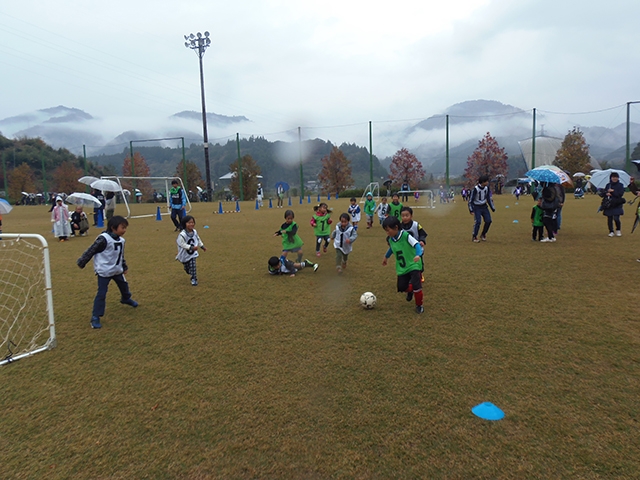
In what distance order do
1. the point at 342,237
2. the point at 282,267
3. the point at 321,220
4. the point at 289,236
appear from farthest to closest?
the point at 321,220 → the point at 289,236 → the point at 282,267 → the point at 342,237

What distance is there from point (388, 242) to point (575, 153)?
59.2 m

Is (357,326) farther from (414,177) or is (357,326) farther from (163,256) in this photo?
(414,177)

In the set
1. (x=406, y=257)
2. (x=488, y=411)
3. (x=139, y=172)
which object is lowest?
(x=488, y=411)

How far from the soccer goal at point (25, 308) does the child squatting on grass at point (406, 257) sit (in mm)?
4077

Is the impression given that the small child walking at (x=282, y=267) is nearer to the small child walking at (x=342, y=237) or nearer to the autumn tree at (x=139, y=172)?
the small child walking at (x=342, y=237)

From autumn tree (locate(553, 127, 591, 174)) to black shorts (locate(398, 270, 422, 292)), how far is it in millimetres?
57362

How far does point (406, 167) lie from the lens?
5912cm

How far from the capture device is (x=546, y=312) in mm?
5328

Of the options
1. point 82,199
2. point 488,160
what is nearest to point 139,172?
point 82,199

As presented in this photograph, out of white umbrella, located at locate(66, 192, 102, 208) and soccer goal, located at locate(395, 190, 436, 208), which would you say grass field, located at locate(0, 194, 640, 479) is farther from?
soccer goal, located at locate(395, 190, 436, 208)

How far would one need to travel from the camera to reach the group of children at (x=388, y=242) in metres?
5.44

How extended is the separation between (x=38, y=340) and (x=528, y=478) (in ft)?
17.0

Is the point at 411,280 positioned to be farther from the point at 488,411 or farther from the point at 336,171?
the point at 336,171

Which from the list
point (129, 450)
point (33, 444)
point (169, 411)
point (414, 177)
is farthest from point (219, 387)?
point (414, 177)
